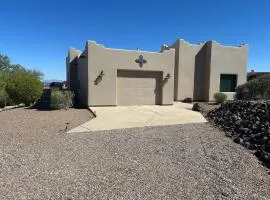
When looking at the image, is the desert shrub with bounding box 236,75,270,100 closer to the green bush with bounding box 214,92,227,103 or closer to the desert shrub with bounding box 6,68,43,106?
the green bush with bounding box 214,92,227,103

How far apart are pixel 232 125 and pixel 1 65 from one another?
58331 mm

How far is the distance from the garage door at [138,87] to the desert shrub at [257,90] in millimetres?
5660

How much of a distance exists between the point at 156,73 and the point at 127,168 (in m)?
12.4

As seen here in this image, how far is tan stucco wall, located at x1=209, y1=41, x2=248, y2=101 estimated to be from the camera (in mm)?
20062

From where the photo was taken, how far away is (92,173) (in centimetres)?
487

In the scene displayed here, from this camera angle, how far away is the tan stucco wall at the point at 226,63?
20.1 metres

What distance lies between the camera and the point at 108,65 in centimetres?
1523

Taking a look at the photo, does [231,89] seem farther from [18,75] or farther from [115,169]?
[115,169]

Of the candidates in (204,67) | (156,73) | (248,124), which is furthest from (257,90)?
(248,124)

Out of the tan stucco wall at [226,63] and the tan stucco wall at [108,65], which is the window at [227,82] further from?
the tan stucco wall at [108,65]

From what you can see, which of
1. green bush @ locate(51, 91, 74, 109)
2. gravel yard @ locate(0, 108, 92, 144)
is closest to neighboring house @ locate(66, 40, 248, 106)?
green bush @ locate(51, 91, 74, 109)

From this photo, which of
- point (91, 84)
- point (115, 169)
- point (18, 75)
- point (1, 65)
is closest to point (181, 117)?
point (91, 84)

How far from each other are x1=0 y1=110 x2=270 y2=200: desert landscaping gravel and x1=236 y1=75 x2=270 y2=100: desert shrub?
828cm

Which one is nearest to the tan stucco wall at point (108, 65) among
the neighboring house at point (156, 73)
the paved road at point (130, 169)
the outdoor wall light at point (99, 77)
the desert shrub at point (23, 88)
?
the neighboring house at point (156, 73)
